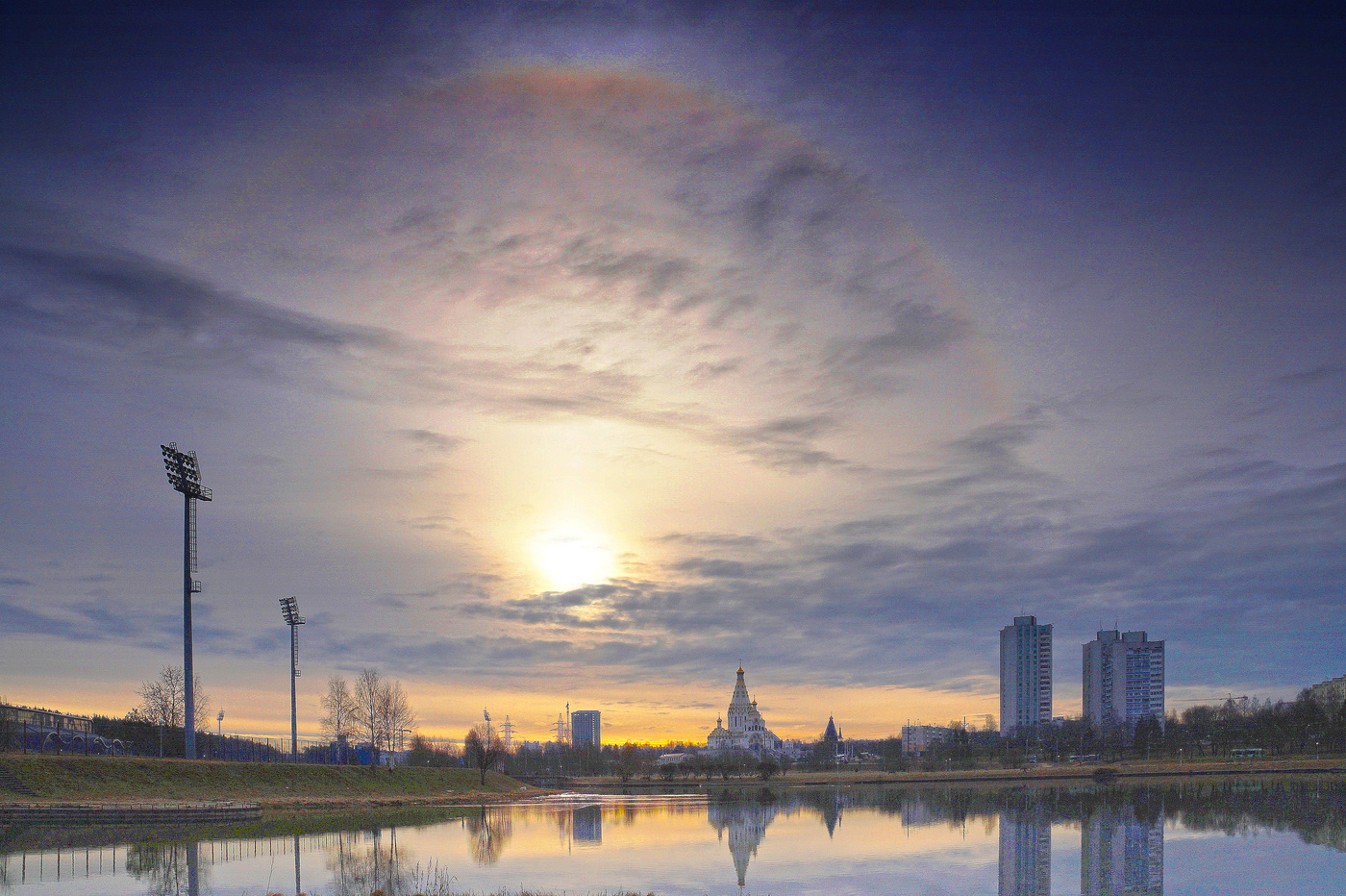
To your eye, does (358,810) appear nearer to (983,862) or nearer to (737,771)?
(983,862)

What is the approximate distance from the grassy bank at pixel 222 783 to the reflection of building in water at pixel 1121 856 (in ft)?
152

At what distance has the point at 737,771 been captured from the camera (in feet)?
476

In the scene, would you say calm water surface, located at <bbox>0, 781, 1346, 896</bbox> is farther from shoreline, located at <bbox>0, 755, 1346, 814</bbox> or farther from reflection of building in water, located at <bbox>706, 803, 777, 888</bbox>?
shoreline, located at <bbox>0, 755, 1346, 814</bbox>

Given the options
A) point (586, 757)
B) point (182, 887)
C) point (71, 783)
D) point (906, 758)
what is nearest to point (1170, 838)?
point (182, 887)

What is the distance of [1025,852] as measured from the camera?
39.3 meters

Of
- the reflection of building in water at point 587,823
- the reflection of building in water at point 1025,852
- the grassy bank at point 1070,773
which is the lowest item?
the grassy bank at point 1070,773

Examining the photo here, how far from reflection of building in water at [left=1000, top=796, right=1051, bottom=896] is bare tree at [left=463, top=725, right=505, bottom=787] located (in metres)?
56.6

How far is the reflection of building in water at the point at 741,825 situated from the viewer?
3997cm

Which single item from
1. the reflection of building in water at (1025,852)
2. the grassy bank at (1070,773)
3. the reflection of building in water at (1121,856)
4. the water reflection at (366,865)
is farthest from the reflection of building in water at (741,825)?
the grassy bank at (1070,773)

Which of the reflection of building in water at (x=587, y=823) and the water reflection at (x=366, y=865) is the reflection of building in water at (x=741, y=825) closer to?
the reflection of building in water at (x=587, y=823)

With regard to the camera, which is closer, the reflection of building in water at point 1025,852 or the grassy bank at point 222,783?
the reflection of building in water at point 1025,852

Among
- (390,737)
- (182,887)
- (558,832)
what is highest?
(182,887)

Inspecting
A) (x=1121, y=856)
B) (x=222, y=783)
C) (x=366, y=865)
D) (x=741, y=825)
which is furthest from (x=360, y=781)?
(x=1121, y=856)

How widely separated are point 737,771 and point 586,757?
197ft
